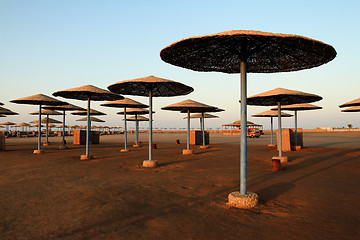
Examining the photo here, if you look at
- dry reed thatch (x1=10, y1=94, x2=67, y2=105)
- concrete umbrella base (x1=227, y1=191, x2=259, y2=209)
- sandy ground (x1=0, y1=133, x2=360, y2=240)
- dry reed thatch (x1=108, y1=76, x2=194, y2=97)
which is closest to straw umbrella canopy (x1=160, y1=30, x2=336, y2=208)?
concrete umbrella base (x1=227, y1=191, x2=259, y2=209)

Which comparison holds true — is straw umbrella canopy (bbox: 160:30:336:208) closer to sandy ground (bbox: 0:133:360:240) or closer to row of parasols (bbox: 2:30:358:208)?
row of parasols (bbox: 2:30:358:208)

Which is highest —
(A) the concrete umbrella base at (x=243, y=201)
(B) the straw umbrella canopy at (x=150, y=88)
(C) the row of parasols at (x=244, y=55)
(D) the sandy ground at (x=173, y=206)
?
(B) the straw umbrella canopy at (x=150, y=88)

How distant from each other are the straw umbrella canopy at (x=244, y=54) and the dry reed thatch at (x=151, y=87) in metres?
3.10

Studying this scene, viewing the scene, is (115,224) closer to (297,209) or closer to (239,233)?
(239,233)

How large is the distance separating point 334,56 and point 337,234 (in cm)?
295

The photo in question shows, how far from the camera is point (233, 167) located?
8383mm

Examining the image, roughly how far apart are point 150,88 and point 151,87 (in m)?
0.07

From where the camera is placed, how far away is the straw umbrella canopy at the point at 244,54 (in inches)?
143

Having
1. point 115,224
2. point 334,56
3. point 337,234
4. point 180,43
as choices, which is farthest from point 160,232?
point 334,56

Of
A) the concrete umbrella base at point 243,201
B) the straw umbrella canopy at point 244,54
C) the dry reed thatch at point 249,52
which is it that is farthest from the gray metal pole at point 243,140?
the dry reed thatch at point 249,52

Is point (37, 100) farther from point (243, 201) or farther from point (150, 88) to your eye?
point (243, 201)

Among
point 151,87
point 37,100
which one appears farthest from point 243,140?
point 37,100

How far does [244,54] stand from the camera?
4.46 meters

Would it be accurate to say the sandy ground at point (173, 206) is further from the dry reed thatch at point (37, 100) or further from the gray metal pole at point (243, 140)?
the dry reed thatch at point (37, 100)
